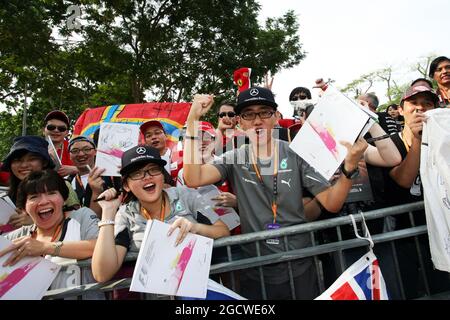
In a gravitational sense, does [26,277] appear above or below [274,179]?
below

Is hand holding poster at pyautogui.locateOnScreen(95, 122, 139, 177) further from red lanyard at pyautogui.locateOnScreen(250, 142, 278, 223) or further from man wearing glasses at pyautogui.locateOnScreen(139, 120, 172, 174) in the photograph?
red lanyard at pyautogui.locateOnScreen(250, 142, 278, 223)

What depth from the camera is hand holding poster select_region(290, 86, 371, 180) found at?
2.20 metres

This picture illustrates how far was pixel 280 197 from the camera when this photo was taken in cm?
245

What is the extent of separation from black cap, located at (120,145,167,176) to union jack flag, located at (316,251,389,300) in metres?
1.33

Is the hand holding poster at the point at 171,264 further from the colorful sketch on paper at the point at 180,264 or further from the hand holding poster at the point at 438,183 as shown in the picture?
the hand holding poster at the point at 438,183

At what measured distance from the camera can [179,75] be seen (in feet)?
38.4

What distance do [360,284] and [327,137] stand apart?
88cm

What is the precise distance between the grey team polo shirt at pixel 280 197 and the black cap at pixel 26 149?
5.63ft

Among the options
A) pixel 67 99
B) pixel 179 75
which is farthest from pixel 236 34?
pixel 67 99

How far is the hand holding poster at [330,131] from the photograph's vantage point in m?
2.20

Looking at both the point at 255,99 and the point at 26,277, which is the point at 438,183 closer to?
the point at 255,99

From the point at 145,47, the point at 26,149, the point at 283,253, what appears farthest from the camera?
the point at 145,47

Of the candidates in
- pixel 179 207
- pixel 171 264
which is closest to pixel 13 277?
pixel 171 264
